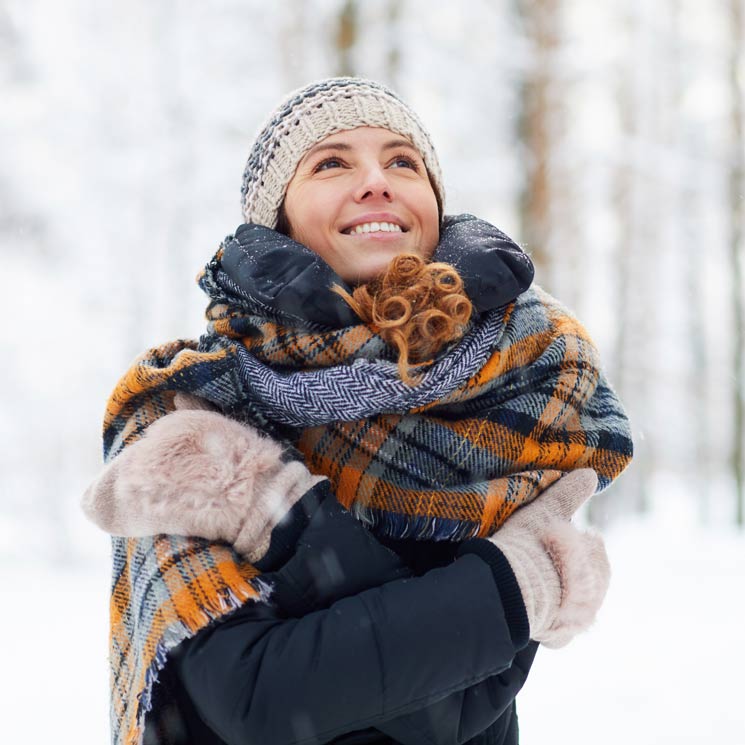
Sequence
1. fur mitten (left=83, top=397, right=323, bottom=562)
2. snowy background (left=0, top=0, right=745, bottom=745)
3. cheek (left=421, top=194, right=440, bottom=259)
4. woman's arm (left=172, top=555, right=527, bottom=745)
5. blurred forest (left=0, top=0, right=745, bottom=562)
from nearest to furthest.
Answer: woman's arm (left=172, top=555, right=527, bottom=745), fur mitten (left=83, top=397, right=323, bottom=562), cheek (left=421, top=194, right=440, bottom=259), snowy background (left=0, top=0, right=745, bottom=745), blurred forest (left=0, top=0, right=745, bottom=562)

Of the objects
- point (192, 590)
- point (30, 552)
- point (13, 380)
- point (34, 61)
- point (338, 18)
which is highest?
point (34, 61)

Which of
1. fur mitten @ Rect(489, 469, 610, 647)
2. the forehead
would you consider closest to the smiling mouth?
the forehead

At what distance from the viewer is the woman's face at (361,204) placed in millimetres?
1672

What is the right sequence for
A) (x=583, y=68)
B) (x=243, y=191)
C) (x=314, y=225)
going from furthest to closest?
(x=583, y=68), (x=243, y=191), (x=314, y=225)

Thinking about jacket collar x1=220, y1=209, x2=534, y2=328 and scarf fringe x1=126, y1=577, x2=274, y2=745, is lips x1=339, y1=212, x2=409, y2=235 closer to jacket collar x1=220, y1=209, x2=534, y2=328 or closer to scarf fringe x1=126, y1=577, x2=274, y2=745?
jacket collar x1=220, y1=209, x2=534, y2=328

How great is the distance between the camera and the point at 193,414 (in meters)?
1.37

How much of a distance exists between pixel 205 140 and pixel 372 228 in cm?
701

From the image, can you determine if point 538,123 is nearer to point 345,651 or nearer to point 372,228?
point 372,228

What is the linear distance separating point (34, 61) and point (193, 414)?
8087 mm

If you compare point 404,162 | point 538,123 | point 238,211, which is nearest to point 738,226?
point 538,123

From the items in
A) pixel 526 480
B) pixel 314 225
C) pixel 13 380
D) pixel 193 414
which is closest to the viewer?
pixel 193 414

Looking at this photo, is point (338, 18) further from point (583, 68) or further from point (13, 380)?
point (13, 380)

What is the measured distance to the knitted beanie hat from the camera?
5.90 ft

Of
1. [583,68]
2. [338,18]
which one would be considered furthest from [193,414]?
[583,68]
